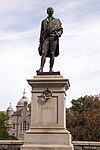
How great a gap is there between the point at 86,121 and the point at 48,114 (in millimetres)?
26535

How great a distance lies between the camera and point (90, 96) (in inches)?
1706

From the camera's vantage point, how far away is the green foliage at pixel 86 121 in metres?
36.2

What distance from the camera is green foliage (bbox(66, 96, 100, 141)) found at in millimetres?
36225

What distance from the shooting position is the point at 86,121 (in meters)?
37.7

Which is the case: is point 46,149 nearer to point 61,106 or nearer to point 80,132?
point 61,106

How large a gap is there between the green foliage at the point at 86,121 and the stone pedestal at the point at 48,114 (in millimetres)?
23881

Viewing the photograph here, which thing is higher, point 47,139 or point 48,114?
point 48,114

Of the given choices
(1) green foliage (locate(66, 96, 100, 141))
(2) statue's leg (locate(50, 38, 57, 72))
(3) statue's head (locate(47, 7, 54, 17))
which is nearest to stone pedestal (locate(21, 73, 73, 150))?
(2) statue's leg (locate(50, 38, 57, 72))

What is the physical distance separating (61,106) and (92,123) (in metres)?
25.6

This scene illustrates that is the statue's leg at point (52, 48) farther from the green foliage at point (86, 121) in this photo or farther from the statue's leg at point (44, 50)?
the green foliage at point (86, 121)

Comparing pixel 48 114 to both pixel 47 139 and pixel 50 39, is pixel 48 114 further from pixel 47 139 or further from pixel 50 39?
pixel 50 39

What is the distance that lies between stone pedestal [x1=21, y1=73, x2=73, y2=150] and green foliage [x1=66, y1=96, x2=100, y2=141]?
940 inches

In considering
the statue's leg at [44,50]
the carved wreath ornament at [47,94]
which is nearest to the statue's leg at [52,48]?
the statue's leg at [44,50]

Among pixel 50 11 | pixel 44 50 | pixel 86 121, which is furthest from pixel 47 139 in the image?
pixel 86 121
